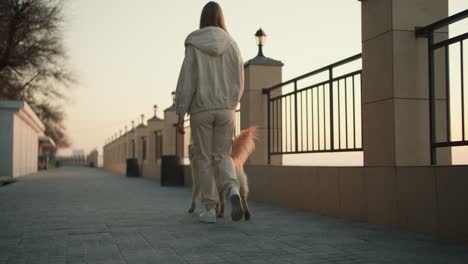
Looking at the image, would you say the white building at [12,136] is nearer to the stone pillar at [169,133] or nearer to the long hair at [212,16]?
the stone pillar at [169,133]

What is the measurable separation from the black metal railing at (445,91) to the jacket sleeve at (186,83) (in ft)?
7.54

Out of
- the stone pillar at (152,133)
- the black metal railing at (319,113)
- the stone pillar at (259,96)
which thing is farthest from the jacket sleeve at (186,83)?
the stone pillar at (152,133)

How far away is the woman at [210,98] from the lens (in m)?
5.23

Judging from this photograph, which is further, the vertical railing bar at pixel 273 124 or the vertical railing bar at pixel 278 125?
the vertical railing bar at pixel 273 124

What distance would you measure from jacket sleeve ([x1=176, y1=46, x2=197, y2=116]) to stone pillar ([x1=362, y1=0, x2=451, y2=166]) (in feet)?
6.37

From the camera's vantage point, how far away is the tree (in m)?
20.6

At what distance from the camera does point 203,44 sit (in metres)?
5.25

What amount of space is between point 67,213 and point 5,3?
16.0 meters

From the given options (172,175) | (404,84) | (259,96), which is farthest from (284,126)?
(172,175)

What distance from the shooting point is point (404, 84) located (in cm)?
479

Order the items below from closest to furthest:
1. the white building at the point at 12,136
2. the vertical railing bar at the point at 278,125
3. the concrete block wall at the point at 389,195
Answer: the concrete block wall at the point at 389,195
the vertical railing bar at the point at 278,125
the white building at the point at 12,136

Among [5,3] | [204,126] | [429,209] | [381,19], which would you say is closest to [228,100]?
[204,126]

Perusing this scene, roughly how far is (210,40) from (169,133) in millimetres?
11524

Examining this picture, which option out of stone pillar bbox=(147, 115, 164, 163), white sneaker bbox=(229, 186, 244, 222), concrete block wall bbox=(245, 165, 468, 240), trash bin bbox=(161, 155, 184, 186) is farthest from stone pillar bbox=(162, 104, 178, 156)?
white sneaker bbox=(229, 186, 244, 222)
